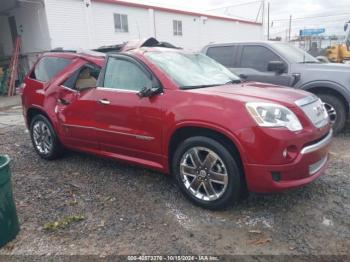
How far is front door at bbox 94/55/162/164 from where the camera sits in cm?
396

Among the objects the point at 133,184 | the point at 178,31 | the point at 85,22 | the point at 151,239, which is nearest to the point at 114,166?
the point at 133,184

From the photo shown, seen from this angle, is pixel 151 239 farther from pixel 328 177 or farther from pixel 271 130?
pixel 328 177

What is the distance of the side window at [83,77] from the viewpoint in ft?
16.3

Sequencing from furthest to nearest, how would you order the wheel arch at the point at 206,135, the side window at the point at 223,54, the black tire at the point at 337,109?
1. the side window at the point at 223,54
2. the black tire at the point at 337,109
3. the wheel arch at the point at 206,135

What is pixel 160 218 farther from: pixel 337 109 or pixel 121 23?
pixel 121 23

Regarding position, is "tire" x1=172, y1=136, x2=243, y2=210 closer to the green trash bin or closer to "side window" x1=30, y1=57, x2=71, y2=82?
the green trash bin

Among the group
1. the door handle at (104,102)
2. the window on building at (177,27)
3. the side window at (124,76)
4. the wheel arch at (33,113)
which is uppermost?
the window on building at (177,27)

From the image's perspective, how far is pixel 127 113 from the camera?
413cm

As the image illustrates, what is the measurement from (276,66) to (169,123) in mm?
3434

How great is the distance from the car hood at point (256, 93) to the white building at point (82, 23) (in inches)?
561

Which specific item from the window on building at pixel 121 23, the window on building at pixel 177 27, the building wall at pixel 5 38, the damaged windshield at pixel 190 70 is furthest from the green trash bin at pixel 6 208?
the window on building at pixel 177 27

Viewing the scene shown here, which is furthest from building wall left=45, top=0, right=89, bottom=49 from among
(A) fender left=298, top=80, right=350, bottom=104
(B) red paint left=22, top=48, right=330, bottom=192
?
(A) fender left=298, top=80, right=350, bottom=104

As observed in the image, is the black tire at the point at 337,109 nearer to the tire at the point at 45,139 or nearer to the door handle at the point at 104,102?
the door handle at the point at 104,102

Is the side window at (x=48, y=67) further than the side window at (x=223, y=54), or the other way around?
the side window at (x=223, y=54)
